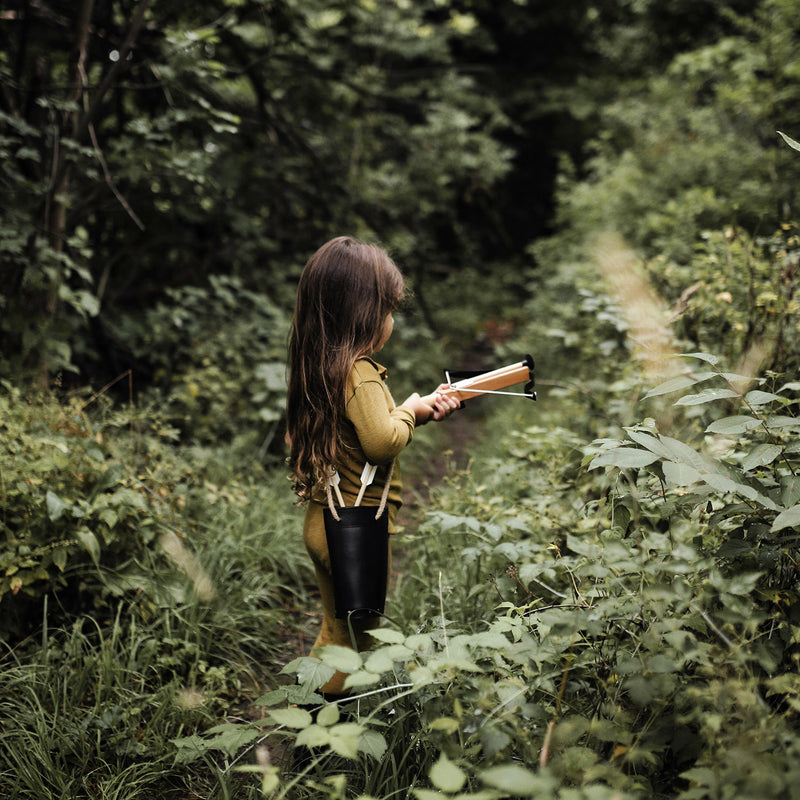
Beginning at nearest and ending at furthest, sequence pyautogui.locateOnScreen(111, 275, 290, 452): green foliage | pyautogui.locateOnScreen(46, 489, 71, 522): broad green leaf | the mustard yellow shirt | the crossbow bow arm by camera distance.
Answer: the mustard yellow shirt < the crossbow bow arm < pyautogui.locateOnScreen(46, 489, 71, 522): broad green leaf < pyautogui.locateOnScreen(111, 275, 290, 452): green foliage

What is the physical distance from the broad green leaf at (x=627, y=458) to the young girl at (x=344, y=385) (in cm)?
70

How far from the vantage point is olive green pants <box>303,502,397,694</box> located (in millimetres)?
2121

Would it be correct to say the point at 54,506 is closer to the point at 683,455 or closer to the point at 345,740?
the point at 345,740

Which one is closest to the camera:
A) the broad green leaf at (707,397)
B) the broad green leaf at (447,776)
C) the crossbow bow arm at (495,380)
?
the broad green leaf at (447,776)

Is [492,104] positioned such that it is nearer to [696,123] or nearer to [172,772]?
[696,123]

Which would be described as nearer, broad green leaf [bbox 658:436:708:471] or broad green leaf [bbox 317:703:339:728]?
broad green leaf [bbox 317:703:339:728]

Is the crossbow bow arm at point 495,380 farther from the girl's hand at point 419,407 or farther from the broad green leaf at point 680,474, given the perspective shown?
the broad green leaf at point 680,474

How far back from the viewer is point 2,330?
373 cm

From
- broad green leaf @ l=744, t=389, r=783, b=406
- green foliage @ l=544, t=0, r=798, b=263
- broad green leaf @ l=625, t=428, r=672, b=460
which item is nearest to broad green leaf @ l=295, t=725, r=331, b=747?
broad green leaf @ l=625, t=428, r=672, b=460

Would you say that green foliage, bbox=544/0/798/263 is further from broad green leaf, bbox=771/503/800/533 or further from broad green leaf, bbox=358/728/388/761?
broad green leaf, bbox=358/728/388/761

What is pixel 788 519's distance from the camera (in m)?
1.33

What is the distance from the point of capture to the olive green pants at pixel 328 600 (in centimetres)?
212

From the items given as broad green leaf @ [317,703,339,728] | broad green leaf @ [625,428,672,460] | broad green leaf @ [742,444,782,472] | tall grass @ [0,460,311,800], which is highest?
broad green leaf @ [625,428,672,460]

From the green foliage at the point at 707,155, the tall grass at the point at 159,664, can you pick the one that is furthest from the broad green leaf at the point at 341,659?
the green foliage at the point at 707,155
